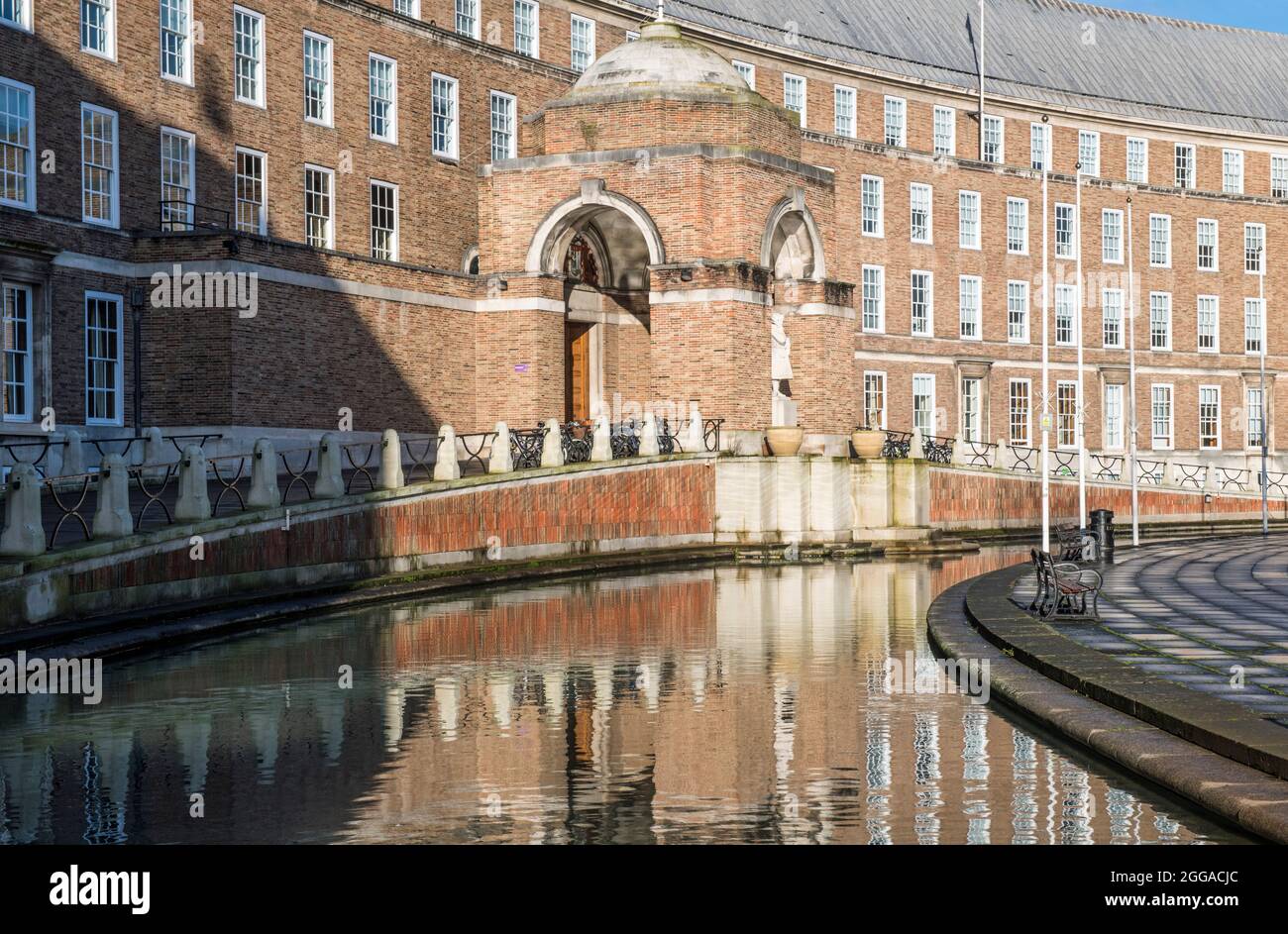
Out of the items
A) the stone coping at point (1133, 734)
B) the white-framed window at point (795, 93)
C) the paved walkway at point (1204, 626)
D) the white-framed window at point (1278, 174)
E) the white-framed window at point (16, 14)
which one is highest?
the white-framed window at point (795, 93)

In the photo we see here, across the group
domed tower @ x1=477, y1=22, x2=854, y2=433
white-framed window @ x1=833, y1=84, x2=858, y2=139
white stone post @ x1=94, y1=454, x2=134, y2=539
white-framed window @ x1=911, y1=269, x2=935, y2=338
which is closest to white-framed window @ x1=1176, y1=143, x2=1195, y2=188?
white-framed window @ x1=911, y1=269, x2=935, y2=338

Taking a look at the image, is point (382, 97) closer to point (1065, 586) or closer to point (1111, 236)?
point (1065, 586)

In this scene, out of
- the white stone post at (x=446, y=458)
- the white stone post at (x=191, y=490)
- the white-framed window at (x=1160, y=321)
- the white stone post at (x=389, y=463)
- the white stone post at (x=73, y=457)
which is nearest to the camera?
the white stone post at (x=191, y=490)

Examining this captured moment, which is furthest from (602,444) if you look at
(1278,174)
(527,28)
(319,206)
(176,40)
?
(1278,174)

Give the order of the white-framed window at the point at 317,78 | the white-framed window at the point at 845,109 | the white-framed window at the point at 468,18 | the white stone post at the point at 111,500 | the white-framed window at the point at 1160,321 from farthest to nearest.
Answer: the white-framed window at the point at 1160,321
the white-framed window at the point at 845,109
the white-framed window at the point at 468,18
the white-framed window at the point at 317,78
the white stone post at the point at 111,500

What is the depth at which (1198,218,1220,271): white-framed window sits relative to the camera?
70938 mm

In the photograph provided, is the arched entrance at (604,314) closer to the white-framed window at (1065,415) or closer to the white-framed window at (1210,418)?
the white-framed window at (1065,415)

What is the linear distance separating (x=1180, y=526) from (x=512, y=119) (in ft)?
71.7

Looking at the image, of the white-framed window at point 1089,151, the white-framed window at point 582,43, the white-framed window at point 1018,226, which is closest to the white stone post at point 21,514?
the white-framed window at point 582,43

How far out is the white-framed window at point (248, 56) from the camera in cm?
3925

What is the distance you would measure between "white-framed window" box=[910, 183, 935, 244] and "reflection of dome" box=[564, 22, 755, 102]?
70.4 feet

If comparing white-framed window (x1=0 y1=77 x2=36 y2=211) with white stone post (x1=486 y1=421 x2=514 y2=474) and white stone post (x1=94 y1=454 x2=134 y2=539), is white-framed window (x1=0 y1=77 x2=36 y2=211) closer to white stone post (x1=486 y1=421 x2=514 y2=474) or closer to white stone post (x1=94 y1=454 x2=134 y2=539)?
white stone post (x1=486 y1=421 x2=514 y2=474)

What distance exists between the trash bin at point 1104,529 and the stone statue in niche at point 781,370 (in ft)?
41.6

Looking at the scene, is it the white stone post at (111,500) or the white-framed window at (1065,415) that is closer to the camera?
the white stone post at (111,500)
